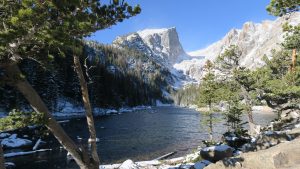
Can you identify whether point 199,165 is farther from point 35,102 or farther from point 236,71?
point 236,71

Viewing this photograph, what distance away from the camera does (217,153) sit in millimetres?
19422

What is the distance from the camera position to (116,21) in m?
10.7

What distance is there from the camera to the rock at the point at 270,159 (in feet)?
44.0

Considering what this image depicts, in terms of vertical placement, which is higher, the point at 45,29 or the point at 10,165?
the point at 45,29

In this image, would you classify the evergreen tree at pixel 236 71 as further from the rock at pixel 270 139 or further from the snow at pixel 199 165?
the snow at pixel 199 165

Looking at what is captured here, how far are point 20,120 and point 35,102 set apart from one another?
756 mm

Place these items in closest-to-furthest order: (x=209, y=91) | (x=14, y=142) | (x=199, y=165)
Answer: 1. (x=199, y=165)
2. (x=209, y=91)
3. (x=14, y=142)

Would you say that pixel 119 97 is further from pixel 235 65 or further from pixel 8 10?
pixel 8 10

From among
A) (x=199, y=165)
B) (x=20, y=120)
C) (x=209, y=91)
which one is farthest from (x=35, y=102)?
(x=209, y=91)

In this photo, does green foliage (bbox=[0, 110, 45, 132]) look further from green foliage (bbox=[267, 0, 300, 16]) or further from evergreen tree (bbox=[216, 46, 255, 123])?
evergreen tree (bbox=[216, 46, 255, 123])

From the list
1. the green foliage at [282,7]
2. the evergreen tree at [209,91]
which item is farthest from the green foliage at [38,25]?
the evergreen tree at [209,91]

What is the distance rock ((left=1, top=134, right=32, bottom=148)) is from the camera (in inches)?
1654

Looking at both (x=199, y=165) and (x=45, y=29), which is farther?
(x=199, y=165)

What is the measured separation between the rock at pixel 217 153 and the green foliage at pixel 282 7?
30.0 feet
